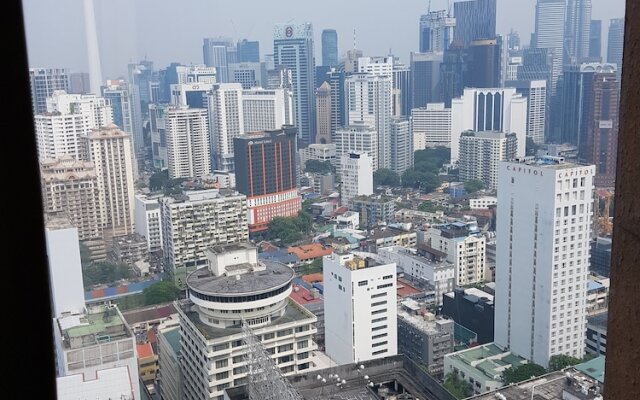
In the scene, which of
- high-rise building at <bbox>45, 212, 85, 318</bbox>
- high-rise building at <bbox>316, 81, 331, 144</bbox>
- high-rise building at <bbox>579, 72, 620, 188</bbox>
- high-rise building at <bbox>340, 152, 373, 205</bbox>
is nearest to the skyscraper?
high-rise building at <bbox>579, 72, 620, 188</bbox>

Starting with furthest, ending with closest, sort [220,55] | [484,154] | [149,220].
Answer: [220,55]
[484,154]
[149,220]

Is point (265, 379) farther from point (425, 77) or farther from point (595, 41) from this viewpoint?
point (425, 77)

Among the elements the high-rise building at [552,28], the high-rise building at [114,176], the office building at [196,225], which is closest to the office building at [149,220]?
the office building at [196,225]

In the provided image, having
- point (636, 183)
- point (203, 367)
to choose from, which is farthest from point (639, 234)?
point (203, 367)

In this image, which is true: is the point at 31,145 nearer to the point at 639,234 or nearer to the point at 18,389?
the point at 18,389

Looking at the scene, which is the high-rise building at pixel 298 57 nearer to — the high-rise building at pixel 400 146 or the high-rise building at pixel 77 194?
the high-rise building at pixel 400 146

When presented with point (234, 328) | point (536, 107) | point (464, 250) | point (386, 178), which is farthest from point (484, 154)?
point (234, 328)

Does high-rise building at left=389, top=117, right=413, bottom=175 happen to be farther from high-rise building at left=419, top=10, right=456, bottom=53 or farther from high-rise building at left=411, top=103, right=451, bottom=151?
high-rise building at left=419, top=10, right=456, bottom=53
